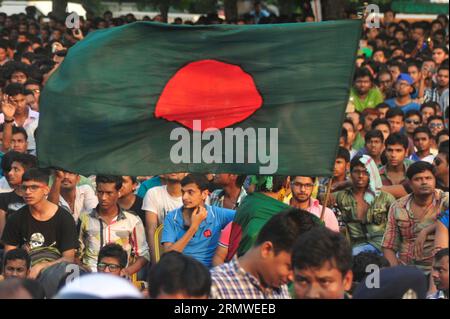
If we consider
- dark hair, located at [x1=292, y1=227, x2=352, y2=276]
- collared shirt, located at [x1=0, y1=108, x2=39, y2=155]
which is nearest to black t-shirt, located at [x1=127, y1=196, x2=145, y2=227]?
collared shirt, located at [x1=0, y1=108, x2=39, y2=155]

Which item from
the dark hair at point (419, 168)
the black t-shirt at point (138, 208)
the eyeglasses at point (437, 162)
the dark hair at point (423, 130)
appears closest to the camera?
the dark hair at point (419, 168)

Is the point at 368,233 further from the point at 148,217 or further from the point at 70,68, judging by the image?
the point at 70,68

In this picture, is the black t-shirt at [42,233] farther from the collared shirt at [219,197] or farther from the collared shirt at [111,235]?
the collared shirt at [219,197]

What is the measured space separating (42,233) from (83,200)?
115cm

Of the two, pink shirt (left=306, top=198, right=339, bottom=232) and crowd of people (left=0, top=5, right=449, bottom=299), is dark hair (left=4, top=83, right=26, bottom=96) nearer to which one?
crowd of people (left=0, top=5, right=449, bottom=299)

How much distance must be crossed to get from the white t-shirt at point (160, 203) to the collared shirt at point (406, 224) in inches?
67.1

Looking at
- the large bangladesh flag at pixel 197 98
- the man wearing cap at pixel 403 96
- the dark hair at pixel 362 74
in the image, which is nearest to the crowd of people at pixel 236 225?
the large bangladesh flag at pixel 197 98

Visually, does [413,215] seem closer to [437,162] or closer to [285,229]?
[437,162]

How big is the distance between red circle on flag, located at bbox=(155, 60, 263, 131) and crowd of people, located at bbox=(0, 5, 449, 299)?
0.57 metres

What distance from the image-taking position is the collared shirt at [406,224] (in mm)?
8742

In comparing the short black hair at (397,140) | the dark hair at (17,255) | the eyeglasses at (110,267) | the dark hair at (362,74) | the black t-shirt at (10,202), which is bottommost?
the eyeglasses at (110,267)

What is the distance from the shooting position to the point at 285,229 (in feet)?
18.1

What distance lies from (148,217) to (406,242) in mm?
2079

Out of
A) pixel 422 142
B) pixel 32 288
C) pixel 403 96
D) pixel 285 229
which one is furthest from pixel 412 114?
pixel 32 288
